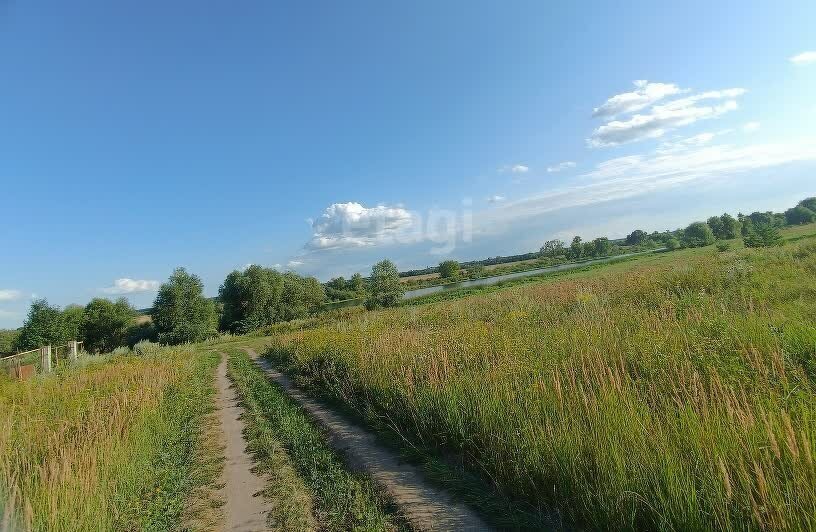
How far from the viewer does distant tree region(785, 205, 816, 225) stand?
7638 centimetres

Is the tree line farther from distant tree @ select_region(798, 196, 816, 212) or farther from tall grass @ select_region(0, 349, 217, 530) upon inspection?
tall grass @ select_region(0, 349, 217, 530)

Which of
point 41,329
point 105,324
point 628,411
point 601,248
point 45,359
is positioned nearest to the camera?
point 628,411

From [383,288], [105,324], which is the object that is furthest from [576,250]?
[105,324]

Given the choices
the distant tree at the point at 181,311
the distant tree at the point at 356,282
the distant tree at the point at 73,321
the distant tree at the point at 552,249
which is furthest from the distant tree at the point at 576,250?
the distant tree at the point at 73,321

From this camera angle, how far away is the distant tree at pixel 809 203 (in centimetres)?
7974

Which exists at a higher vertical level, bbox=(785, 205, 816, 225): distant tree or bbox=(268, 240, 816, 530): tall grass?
bbox=(785, 205, 816, 225): distant tree

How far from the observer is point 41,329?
134ft

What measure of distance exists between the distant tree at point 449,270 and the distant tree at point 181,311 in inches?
2901

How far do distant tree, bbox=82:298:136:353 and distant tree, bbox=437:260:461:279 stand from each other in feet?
256

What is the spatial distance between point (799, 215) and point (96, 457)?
120 metres

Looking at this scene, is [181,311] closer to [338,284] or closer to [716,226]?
[338,284]

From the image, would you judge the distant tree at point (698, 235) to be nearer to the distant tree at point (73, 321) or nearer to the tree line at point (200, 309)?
the tree line at point (200, 309)

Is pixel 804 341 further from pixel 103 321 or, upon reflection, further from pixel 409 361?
pixel 103 321

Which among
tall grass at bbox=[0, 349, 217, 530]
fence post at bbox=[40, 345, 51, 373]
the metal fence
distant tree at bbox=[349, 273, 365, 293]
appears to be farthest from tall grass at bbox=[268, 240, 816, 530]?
distant tree at bbox=[349, 273, 365, 293]
